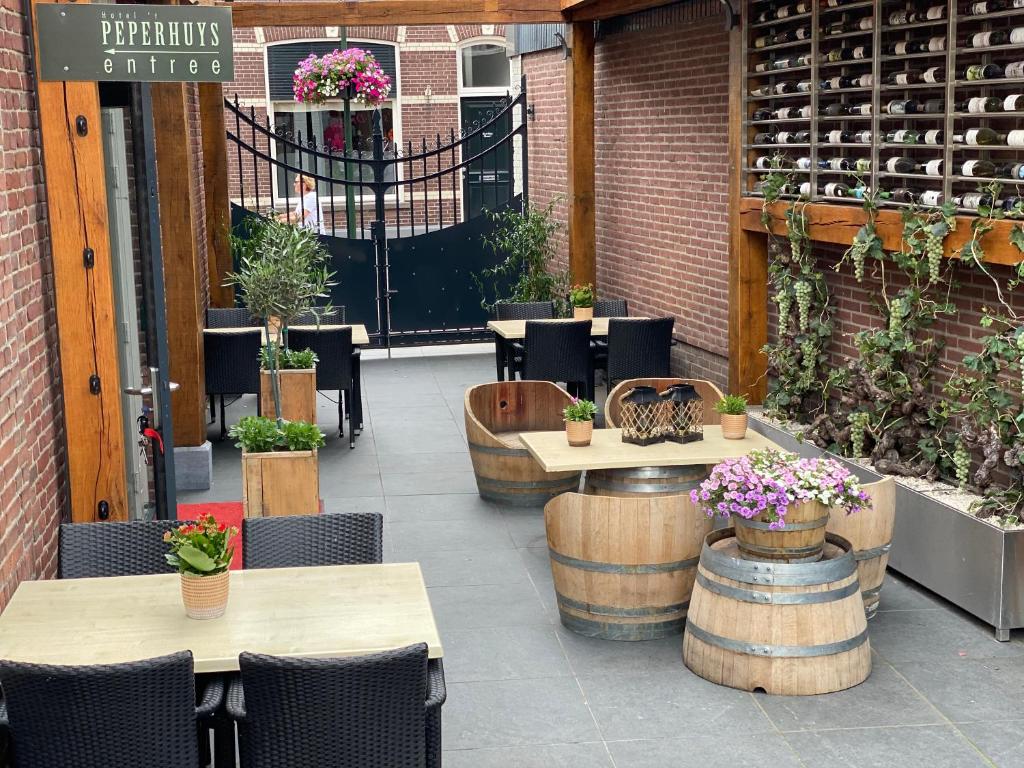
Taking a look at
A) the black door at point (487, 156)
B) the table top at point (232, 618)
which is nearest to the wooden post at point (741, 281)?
the table top at point (232, 618)

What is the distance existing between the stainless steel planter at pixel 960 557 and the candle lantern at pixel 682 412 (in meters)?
0.82

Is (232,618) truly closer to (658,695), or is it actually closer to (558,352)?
(658,695)

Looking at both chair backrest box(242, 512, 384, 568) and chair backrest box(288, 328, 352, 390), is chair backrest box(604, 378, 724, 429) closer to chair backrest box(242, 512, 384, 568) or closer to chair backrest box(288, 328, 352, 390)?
chair backrest box(288, 328, 352, 390)

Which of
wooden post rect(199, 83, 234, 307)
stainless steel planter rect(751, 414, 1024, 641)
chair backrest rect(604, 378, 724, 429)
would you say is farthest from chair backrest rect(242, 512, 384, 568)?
wooden post rect(199, 83, 234, 307)

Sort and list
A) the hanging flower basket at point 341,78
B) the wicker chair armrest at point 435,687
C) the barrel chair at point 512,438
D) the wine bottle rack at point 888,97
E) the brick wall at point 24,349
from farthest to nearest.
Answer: the hanging flower basket at point 341,78 < the barrel chair at point 512,438 < the wine bottle rack at point 888,97 < the brick wall at point 24,349 < the wicker chair armrest at point 435,687

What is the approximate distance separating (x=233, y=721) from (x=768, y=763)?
1864 millimetres

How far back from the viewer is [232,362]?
384 inches

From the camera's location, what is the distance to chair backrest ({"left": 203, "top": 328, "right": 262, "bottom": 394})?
31.9 feet

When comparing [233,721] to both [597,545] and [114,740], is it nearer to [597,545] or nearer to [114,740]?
[114,740]

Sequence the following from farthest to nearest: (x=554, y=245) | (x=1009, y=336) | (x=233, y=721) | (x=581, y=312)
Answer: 1. (x=554, y=245)
2. (x=581, y=312)
3. (x=1009, y=336)
4. (x=233, y=721)

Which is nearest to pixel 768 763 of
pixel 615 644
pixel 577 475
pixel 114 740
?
pixel 615 644

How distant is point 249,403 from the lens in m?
11.8

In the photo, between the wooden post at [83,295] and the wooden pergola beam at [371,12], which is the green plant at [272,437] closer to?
the wooden post at [83,295]

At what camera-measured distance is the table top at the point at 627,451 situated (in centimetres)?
614
